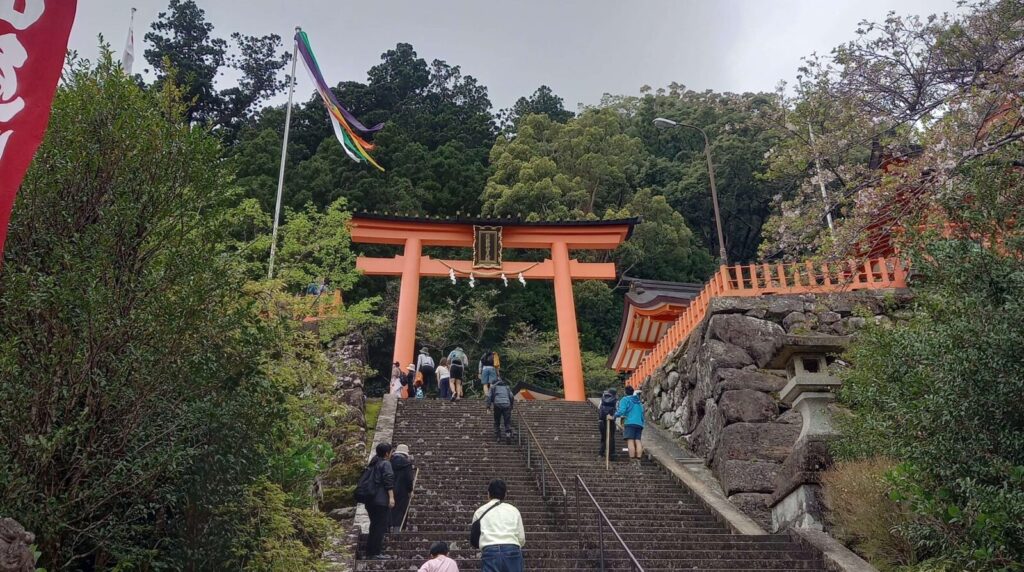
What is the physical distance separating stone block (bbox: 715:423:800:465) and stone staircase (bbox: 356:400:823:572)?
3.50ft

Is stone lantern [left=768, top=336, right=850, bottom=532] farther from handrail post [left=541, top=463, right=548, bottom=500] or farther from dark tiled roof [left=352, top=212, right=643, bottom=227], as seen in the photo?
dark tiled roof [left=352, top=212, right=643, bottom=227]

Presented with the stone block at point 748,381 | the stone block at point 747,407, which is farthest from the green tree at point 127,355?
the stone block at point 748,381

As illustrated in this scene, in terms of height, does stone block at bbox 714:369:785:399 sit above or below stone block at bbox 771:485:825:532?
above

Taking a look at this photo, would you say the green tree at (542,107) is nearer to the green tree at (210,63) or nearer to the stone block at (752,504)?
the green tree at (210,63)

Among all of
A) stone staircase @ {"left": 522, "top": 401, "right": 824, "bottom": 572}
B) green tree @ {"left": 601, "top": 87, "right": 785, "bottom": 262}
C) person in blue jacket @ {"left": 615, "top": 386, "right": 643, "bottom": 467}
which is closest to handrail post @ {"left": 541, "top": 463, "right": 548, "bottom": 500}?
stone staircase @ {"left": 522, "top": 401, "right": 824, "bottom": 572}

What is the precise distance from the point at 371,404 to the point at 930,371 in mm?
12840

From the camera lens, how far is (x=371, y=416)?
1577 cm

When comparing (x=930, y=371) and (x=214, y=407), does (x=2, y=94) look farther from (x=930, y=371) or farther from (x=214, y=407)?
(x=930, y=371)

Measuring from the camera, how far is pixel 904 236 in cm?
707

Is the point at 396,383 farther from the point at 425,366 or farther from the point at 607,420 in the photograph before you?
the point at 607,420

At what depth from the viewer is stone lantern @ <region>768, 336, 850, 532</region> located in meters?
8.97

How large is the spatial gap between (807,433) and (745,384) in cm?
375

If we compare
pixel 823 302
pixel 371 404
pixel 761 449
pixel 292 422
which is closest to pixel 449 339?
pixel 371 404

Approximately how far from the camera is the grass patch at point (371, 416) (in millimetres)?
13866
